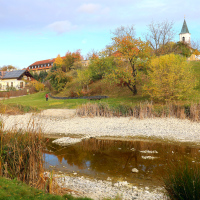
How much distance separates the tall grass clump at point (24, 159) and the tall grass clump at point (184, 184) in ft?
9.70

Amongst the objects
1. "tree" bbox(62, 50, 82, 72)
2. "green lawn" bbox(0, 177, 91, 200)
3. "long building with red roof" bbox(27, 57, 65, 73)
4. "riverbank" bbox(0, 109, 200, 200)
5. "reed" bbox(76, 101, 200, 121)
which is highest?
"long building with red roof" bbox(27, 57, 65, 73)

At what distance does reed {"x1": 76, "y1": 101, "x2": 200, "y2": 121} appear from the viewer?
1411 cm

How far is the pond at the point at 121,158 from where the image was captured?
680cm

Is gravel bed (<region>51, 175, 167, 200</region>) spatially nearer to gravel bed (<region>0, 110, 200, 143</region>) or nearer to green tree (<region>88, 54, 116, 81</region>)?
gravel bed (<region>0, 110, 200, 143</region>)

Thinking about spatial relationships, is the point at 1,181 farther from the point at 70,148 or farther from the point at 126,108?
the point at 126,108

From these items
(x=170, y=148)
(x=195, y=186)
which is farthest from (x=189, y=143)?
(x=195, y=186)

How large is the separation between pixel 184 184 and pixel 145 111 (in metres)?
11.1

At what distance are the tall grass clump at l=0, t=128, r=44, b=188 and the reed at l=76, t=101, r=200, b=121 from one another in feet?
34.4

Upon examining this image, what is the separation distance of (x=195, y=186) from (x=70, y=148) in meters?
6.90

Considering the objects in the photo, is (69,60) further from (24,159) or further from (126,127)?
(24,159)

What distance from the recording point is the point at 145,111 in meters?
14.9

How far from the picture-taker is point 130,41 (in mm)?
23578

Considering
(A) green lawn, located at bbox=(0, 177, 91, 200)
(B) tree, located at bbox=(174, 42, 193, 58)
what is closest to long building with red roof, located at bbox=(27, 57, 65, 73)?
(B) tree, located at bbox=(174, 42, 193, 58)

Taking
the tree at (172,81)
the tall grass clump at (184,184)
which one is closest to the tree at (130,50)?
the tree at (172,81)
